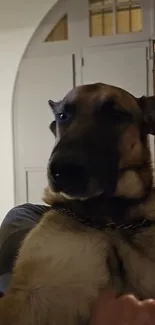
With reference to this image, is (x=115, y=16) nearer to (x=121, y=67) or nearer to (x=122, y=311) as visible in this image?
(x=121, y=67)

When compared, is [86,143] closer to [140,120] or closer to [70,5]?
[140,120]

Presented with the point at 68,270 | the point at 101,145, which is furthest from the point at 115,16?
the point at 68,270

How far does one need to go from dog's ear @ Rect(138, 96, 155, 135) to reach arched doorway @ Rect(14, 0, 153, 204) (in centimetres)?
192

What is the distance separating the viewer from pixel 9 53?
3.49 m

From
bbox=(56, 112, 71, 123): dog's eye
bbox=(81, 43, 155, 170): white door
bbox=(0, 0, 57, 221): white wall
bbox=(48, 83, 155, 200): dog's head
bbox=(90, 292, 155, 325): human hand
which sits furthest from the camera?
bbox=(0, 0, 57, 221): white wall

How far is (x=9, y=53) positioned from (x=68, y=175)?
2.55 meters

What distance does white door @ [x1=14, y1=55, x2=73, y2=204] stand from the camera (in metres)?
3.43

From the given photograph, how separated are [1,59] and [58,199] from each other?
2423 mm

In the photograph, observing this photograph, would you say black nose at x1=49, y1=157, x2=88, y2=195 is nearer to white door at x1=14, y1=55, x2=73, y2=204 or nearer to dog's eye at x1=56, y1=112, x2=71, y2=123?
dog's eye at x1=56, y1=112, x2=71, y2=123

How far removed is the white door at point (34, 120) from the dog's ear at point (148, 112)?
2.18 metres

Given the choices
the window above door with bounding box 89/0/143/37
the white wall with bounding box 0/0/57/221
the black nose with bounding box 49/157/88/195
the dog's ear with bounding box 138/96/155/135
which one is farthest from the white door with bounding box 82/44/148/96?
the black nose with bounding box 49/157/88/195

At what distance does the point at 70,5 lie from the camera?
3318 mm

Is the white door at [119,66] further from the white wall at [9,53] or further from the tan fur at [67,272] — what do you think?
the tan fur at [67,272]

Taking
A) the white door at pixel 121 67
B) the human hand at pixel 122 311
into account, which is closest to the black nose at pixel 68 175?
the human hand at pixel 122 311
